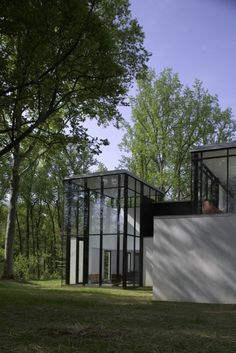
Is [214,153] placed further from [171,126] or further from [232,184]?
[171,126]

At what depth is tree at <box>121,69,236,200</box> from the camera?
118ft

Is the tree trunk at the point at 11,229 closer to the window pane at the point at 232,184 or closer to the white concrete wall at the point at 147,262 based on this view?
the white concrete wall at the point at 147,262

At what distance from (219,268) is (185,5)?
40.4 feet

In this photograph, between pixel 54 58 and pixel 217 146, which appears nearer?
pixel 54 58

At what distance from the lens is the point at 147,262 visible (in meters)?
24.6

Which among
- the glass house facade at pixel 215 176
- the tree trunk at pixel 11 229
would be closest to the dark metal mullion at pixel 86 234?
the tree trunk at pixel 11 229

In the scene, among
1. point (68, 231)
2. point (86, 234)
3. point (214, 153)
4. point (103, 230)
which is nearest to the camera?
point (214, 153)

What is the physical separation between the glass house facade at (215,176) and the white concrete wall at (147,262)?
26.6 feet

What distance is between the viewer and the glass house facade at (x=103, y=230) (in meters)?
22.3

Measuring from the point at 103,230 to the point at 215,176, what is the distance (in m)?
7.84

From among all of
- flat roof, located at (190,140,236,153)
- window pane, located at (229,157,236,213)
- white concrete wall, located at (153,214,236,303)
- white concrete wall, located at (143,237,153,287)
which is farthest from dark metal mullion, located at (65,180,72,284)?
window pane, located at (229,157,236,213)

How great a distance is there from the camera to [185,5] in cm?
376

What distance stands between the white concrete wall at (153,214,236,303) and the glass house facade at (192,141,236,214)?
3.41 ft

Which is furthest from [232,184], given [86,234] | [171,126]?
[171,126]
